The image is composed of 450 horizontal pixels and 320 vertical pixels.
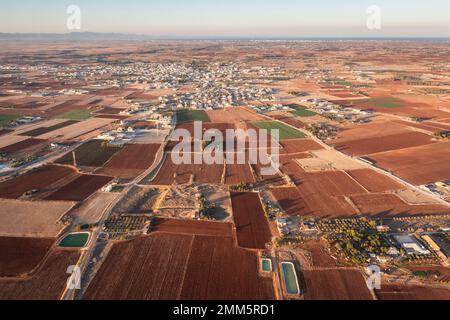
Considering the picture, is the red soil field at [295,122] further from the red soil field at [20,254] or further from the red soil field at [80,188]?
the red soil field at [20,254]

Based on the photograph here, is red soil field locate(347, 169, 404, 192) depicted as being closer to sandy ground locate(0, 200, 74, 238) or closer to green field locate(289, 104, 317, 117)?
sandy ground locate(0, 200, 74, 238)

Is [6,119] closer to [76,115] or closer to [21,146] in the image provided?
[76,115]

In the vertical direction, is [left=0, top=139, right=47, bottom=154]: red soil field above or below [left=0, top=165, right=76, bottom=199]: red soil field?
above

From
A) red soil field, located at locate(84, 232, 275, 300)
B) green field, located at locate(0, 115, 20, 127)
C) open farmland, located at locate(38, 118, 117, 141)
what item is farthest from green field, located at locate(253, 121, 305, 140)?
green field, located at locate(0, 115, 20, 127)

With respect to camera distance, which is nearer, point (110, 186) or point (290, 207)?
point (290, 207)

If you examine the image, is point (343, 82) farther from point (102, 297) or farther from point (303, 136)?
point (102, 297)

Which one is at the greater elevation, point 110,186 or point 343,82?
point 343,82
